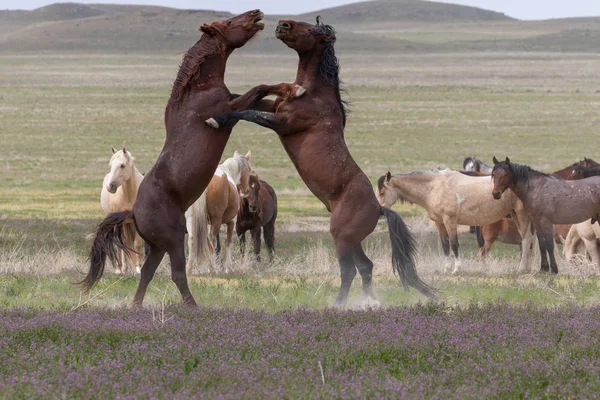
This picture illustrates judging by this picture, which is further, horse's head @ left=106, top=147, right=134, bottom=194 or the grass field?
horse's head @ left=106, top=147, right=134, bottom=194

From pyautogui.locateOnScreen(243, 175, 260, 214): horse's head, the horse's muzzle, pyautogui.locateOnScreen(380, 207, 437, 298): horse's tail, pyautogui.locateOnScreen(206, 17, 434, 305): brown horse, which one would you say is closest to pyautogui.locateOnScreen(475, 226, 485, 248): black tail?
pyautogui.locateOnScreen(243, 175, 260, 214): horse's head

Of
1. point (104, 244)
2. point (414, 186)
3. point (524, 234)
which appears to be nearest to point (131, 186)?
point (414, 186)

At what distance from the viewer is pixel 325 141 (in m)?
9.68

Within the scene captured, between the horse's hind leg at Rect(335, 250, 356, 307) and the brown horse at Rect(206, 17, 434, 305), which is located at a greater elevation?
the brown horse at Rect(206, 17, 434, 305)

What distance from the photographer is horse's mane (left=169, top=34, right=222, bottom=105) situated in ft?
31.0

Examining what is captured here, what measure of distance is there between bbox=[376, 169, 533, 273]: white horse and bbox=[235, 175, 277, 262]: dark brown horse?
2.15m

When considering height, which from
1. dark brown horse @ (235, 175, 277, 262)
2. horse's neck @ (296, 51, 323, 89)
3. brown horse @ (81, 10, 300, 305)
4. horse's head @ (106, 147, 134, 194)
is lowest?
dark brown horse @ (235, 175, 277, 262)

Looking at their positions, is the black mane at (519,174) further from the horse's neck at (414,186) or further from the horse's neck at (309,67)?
the horse's neck at (309,67)

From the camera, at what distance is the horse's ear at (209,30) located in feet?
31.1

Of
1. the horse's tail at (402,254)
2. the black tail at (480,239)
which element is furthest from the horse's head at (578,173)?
the horse's tail at (402,254)

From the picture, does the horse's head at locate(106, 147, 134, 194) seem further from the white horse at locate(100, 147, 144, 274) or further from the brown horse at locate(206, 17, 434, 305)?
the brown horse at locate(206, 17, 434, 305)

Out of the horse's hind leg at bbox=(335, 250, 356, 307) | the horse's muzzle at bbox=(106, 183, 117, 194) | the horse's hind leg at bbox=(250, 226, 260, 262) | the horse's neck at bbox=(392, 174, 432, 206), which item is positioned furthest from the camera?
the horse's hind leg at bbox=(250, 226, 260, 262)

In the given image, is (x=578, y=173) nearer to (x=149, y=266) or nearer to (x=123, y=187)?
(x=123, y=187)

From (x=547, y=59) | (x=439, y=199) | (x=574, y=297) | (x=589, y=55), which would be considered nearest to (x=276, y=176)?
(x=439, y=199)
